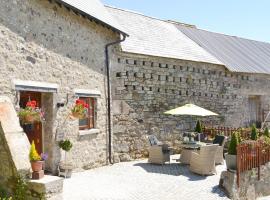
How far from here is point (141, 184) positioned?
27.8 feet

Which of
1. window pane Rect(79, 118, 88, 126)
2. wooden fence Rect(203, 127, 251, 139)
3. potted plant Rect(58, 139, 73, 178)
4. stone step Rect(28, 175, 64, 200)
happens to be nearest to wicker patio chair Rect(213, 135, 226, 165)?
wooden fence Rect(203, 127, 251, 139)

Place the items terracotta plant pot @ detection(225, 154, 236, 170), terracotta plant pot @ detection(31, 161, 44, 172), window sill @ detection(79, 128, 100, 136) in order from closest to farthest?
terracotta plant pot @ detection(31, 161, 44, 172)
terracotta plant pot @ detection(225, 154, 236, 170)
window sill @ detection(79, 128, 100, 136)

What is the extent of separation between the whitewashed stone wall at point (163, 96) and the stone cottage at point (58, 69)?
30.5 inches

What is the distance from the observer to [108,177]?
359 inches

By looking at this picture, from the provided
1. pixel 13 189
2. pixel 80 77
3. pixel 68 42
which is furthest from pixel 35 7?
pixel 13 189

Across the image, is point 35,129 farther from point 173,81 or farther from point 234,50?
point 234,50

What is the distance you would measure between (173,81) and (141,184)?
5.61 metres

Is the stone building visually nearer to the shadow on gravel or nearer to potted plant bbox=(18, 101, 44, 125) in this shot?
the shadow on gravel

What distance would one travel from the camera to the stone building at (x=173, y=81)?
11773mm

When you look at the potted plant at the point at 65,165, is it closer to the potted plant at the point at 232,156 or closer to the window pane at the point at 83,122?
the window pane at the point at 83,122

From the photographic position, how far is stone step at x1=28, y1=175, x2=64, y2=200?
233 inches

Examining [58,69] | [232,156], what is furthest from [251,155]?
[58,69]

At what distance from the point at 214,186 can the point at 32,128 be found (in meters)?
4.51

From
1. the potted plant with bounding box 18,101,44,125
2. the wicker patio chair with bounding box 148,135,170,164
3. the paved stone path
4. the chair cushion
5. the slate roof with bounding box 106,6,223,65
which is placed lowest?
the paved stone path
